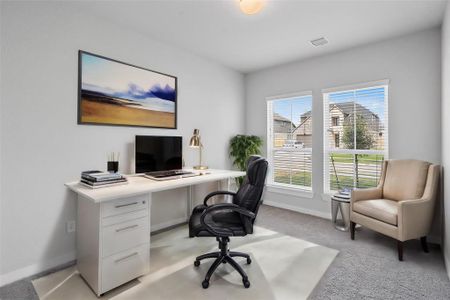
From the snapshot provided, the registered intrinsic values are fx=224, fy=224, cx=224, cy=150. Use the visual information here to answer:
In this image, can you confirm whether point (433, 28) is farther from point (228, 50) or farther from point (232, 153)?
point (232, 153)

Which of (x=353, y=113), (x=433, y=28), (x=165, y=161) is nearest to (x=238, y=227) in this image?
(x=165, y=161)

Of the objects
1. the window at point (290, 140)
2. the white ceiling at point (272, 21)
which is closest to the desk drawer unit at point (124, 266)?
the white ceiling at point (272, 21)

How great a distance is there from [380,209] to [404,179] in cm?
59

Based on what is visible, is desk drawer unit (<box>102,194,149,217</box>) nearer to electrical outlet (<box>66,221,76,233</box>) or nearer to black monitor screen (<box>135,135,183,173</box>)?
black monitor screen (<box>135,135,183,173</box>)

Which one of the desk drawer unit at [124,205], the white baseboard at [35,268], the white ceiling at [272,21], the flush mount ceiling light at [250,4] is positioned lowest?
the white baseboard at [35,268]

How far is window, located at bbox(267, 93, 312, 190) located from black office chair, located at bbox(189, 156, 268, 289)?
77.6 inches

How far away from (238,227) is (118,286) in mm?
1089

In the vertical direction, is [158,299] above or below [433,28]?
below

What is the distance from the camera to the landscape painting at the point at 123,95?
2336 mm

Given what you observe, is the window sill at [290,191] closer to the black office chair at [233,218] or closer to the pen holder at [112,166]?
the black office chair at [233,218]

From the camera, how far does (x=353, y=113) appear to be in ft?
10.9

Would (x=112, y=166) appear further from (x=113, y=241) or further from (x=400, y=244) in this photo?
(x=400, y=244)

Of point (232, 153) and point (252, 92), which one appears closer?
point (232, 153)

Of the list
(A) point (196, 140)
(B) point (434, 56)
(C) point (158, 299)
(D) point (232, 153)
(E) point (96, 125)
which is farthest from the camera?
(D) point (232, 153)
